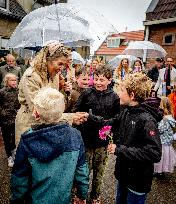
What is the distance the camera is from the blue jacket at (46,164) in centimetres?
230

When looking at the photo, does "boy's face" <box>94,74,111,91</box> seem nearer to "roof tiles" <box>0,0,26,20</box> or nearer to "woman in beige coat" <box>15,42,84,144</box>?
"woman in beige coat" <box>15,42,84,144</box>

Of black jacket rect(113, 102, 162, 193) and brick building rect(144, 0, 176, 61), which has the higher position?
brick building rect(144, 0, 176, 61)

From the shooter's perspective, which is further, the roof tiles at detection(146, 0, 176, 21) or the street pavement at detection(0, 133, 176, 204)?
the roof tiles at detection(146, 0, 176, 21)

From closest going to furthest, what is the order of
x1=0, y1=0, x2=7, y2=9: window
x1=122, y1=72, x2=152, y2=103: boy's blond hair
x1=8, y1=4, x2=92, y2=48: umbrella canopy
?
x1=122, y1=72, x2=152, y2=103: boy's blond hair, x1=8, y1=4, x2=92, y2=48: umbrella canopy, x1=0, y1=0, x2=7, y2=9: window

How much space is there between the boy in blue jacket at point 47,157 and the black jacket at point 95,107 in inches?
55.6

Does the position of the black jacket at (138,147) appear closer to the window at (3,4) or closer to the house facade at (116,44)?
the window at (3,4)

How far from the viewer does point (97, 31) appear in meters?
5.62

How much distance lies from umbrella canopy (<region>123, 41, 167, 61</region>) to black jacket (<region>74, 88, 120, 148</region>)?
752 centimetres

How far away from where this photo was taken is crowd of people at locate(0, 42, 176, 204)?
2342 mm

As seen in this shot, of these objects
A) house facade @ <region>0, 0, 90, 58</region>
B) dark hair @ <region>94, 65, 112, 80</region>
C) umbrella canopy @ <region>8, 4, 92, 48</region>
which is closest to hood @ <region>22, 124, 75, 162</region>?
dark hair @ <region>94, 65, 112, 80</region>

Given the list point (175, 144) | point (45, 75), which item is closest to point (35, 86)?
point (45, 75)

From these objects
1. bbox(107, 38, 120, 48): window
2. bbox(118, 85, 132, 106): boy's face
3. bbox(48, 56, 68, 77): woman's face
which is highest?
bbox(107, 38, 120, 48): window

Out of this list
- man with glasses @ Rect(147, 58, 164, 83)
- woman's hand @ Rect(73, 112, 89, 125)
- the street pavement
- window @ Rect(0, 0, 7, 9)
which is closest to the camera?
woman's hand @ Rect(73, 112, 89, 125)

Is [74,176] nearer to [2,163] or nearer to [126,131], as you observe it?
[126,131]
